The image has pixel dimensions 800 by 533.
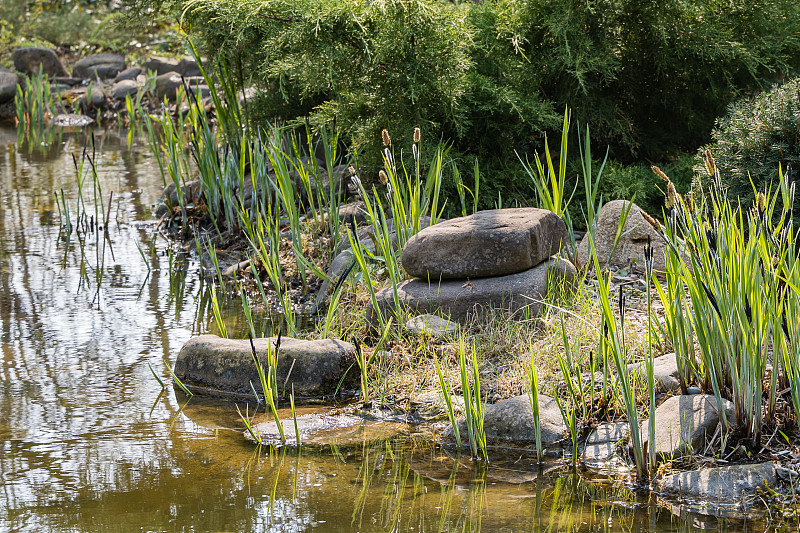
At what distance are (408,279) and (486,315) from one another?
63 centimetres

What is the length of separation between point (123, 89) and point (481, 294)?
12.2m

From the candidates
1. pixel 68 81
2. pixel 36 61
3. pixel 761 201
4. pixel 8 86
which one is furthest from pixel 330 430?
pixel 36 61

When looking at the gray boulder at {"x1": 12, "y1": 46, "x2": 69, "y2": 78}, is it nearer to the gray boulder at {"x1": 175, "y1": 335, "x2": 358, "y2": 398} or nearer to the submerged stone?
the gray boulder at {"x1": 175, "y1": 335, "x2": 358, "y2": 398}

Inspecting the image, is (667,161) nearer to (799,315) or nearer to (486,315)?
(486,315)

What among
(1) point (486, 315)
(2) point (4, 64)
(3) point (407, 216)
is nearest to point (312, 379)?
(1) point (486, 315)

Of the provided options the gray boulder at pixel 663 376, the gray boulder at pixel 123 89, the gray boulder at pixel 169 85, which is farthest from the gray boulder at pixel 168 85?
the gray boulder at pixel 663 376

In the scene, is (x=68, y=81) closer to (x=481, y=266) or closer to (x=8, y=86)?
(x=8, y=86)

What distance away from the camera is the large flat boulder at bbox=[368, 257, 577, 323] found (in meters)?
4.23

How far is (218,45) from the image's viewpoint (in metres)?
6.57

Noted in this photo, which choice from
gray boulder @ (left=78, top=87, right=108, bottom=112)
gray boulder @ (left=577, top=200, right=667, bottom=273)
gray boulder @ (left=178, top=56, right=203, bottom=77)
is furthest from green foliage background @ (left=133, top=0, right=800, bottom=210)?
gray boulder @ (left=178, top=56, right=203, bottom=77)

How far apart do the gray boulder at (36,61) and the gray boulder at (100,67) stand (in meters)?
0.36

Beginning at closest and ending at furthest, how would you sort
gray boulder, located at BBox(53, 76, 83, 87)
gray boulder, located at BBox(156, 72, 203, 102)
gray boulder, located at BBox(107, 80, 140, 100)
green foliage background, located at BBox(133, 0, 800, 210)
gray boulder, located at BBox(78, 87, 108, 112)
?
green foliage background, located at BBox(133, 0, 800, 210) < gray boulder, located at BBox(156, 72, 203, 102) < gray boulder, located at BBox(78, 87, 108, 112) < gray boulder, located at BBox(107, 80, 140, 100) < gray boulder, located at BBox(53, 76, 83, 87)

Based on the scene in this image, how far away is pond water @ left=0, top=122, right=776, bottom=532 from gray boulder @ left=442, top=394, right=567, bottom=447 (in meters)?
0.12

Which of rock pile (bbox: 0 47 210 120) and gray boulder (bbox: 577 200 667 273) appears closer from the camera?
gray boulder (bbox: 577 200 667 273)
